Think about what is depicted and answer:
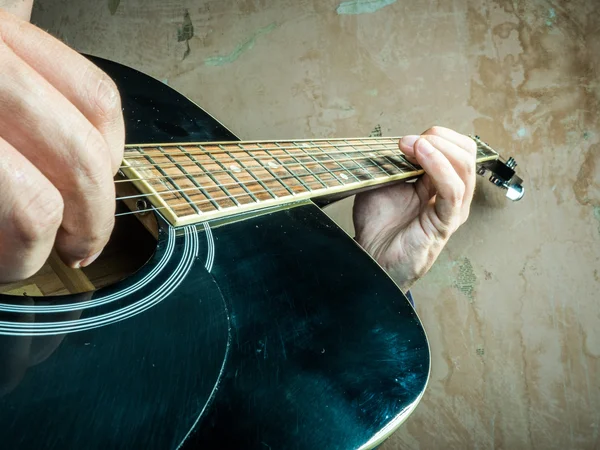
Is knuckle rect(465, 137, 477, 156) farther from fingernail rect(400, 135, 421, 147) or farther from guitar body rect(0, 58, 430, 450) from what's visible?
guitar body rect(0, 58, 430, 450)

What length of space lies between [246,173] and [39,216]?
0.43 metres

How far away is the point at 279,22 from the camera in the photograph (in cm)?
172

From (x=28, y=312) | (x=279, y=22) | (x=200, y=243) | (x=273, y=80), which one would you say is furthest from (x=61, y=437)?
(x=279, y=22)

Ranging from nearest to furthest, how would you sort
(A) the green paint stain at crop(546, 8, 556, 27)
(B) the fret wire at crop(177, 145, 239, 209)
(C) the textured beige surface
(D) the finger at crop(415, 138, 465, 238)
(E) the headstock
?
(B) the fret wire at crop(177, 145, 239, 209) → (D) the finger at crop(415, 138, 465, 238) → (E) the headstock → (C) the textured beige surface → (A) the green paint stain at crop(546, 8, 556, 27)

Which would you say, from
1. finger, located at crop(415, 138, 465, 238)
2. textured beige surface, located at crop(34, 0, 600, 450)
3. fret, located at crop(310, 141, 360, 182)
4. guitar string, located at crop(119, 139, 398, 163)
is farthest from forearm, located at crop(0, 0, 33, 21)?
finger, located at crop(415, 138, 465, 238)

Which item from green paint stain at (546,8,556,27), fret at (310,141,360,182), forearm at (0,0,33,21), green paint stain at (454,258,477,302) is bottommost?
green paint stain at (454,258,477,302)

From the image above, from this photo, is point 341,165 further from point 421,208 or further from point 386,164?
point 421,208

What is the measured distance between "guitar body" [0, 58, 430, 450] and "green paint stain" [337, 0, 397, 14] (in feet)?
4.04

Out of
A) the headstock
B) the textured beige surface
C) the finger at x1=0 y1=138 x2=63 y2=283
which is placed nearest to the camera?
the finger at x1=0 y1=138 x2=63 y2=283

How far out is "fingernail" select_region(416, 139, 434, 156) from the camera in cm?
103

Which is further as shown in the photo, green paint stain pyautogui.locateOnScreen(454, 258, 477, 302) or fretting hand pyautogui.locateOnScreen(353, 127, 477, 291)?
green paint stain pyautogui.locateOnScreen(454, 258, 477, 302)

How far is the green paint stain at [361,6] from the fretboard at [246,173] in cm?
85

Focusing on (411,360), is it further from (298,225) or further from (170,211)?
(170,211)

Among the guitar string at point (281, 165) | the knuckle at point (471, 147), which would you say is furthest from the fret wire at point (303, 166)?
the knuckle at point (471, 147)
